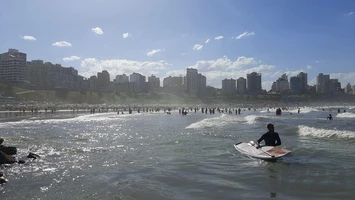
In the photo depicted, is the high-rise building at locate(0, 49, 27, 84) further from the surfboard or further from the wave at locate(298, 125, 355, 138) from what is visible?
the surfboard

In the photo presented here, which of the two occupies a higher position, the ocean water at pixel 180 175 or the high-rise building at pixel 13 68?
the high-rise building at pixel 13 68

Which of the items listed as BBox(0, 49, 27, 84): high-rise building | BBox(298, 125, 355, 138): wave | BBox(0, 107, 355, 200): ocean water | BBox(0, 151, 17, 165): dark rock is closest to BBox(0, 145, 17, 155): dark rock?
BBox(0, 107, 355, 200): ocean water

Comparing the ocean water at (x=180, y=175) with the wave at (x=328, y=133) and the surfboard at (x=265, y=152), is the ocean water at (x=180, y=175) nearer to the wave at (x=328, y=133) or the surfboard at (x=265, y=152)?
the surfboard at (x=265, y=152)

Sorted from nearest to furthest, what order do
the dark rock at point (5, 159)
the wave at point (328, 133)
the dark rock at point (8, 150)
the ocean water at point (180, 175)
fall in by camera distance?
1. the ocean water at point (180, 175)
2. the dark rock at point (5, 159)
3. the dark rock at point (8, 150)
4. the wave at point (328, 133)

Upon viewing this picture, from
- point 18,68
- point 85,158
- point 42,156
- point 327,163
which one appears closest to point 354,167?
point 327,163

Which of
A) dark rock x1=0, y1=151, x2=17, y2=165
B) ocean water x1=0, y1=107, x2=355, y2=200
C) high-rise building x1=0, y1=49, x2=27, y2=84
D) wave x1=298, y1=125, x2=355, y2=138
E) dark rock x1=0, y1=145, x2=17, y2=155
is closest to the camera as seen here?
ocean water x1=0, y1=107, x2=355, y2=200

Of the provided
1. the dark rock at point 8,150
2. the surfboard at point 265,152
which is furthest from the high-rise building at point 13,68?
the surfboard at point 265,152

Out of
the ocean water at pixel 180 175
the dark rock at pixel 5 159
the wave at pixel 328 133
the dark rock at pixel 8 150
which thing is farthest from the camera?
the wave at pixel 328 133

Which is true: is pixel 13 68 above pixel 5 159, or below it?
above

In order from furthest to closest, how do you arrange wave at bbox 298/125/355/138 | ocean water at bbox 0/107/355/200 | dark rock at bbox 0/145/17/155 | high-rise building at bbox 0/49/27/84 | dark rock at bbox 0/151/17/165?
high-rise building at bbox 0/49/27/84, wave at bbox 298/125/355/138, dark rock at bbox 0/145/17/155, dark rock at bbox 0/151/17/165, ocean water at bbox 0/107/355/200

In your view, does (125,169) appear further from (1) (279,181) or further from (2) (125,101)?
(2) (125,101)

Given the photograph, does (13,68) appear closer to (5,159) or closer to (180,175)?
(5,159)

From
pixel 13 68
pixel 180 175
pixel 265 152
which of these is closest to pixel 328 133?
pixel 265 152

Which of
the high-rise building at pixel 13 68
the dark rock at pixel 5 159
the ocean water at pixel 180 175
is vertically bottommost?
the ocean water at pixel 180 175
